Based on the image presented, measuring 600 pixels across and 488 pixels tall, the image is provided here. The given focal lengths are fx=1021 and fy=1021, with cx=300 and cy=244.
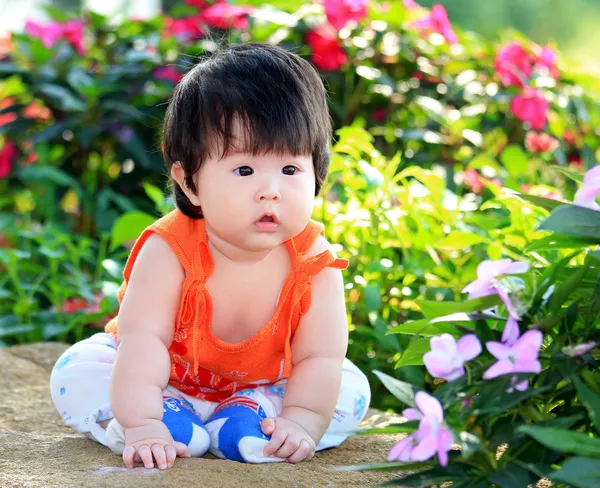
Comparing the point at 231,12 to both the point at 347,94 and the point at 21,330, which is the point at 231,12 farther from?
the point at 21,330

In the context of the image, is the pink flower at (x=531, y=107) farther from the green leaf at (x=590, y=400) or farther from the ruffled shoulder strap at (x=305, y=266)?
the green leaf at (x=590, y=400)

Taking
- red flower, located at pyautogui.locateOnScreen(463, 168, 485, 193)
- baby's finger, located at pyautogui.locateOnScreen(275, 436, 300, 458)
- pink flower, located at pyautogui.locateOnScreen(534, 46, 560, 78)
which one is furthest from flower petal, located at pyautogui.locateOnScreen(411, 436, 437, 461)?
pink flower, located at pyautogui.locateOnScreen(534, 46, 560, 78)

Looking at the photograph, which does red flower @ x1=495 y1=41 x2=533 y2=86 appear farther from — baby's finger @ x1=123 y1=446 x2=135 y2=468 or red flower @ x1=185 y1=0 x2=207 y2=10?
baby's finger @ x1=123 y1=446 x2=135 y2=468

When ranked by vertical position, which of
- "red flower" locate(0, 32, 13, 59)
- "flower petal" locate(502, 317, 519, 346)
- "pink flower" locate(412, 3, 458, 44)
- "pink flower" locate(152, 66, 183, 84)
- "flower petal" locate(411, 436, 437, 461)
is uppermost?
"pink flower" locate(412, 3, 458, 44)

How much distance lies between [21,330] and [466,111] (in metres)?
2.03

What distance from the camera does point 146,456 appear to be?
1.93 m

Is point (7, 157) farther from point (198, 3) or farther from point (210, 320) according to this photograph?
point (210, 320)

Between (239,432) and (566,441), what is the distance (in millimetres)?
832

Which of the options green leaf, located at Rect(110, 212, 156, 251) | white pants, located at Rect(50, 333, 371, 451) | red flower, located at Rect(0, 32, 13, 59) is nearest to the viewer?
white pants, located at Rect(50, 333, 371, 451)

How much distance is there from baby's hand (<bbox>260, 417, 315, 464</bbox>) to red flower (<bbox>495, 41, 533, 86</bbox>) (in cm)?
240

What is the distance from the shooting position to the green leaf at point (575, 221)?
60.7 inches

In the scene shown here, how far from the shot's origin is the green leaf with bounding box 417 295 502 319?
1.60 metres

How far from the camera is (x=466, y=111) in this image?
4207 mm

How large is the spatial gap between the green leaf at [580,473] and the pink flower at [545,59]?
3.13 metres
